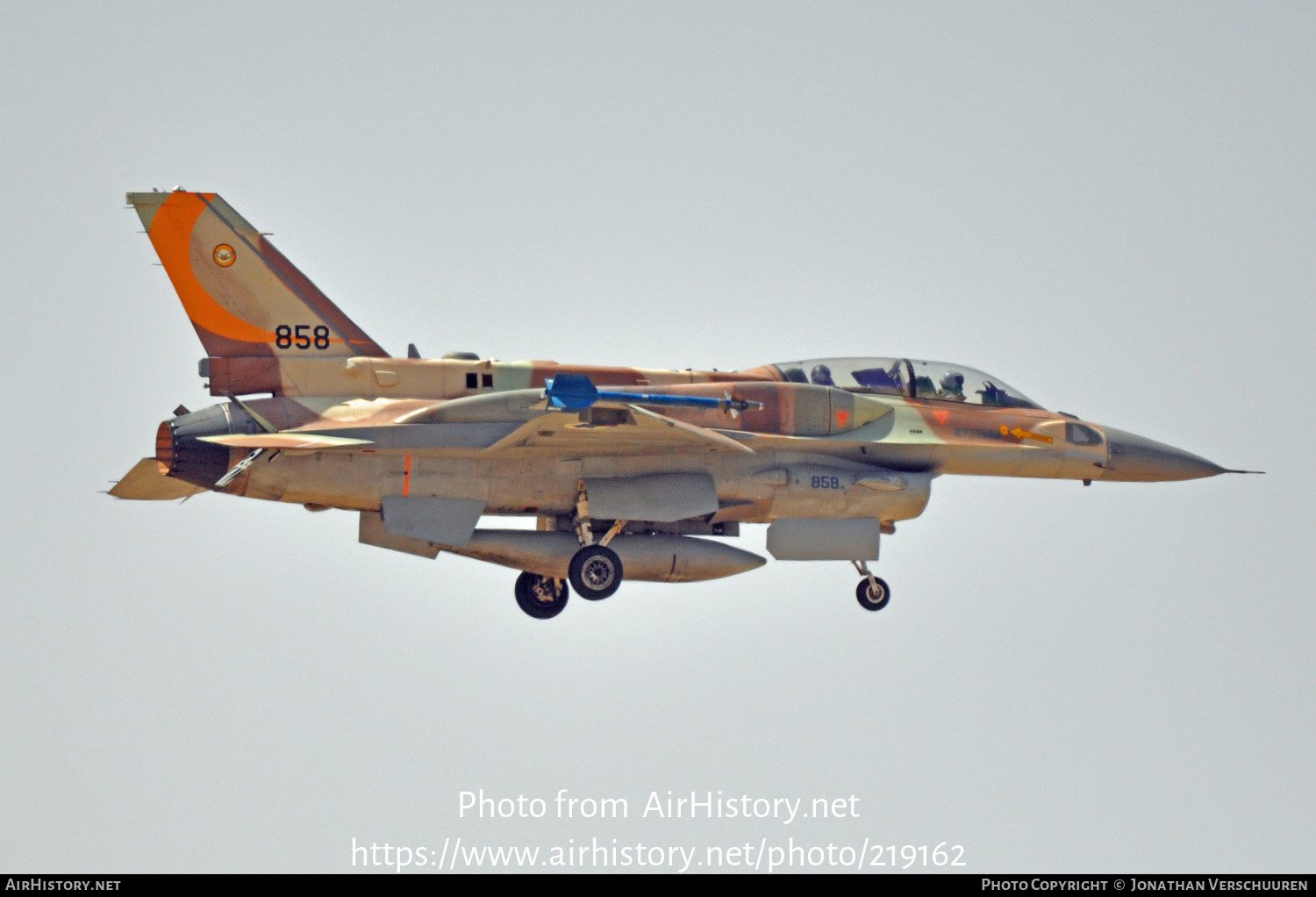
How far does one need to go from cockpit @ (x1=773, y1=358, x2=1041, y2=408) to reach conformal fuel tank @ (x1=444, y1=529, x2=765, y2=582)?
2.50 m

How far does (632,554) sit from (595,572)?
63 centimetres

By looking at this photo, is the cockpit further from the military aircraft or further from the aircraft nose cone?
the aircraft nose cone

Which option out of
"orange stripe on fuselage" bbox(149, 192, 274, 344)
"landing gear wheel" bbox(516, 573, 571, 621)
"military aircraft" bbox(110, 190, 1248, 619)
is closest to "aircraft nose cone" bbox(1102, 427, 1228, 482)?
"military aircraft" bbox(110, 190, 1248, 619)

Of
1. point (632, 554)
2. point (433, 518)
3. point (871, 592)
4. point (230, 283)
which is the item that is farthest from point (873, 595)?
point (230, 283)

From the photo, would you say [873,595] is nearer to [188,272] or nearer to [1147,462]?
[1147,462]

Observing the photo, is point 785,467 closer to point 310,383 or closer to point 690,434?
point 690,434

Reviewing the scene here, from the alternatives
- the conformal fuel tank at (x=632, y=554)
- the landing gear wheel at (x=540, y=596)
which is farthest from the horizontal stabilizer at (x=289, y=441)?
the landing gear wheel at (x=540, y=596)

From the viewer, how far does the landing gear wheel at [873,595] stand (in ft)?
79.7

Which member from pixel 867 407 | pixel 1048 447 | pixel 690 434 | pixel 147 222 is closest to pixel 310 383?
pixel 147 222

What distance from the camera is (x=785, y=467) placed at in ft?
76.9

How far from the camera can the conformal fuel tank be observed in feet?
74.9

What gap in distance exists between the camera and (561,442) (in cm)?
2200

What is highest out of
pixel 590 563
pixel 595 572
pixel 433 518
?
pixel 433 518

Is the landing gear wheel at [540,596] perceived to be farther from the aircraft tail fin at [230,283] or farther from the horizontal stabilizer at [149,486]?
the horizontal stabilizer at [149,486]
